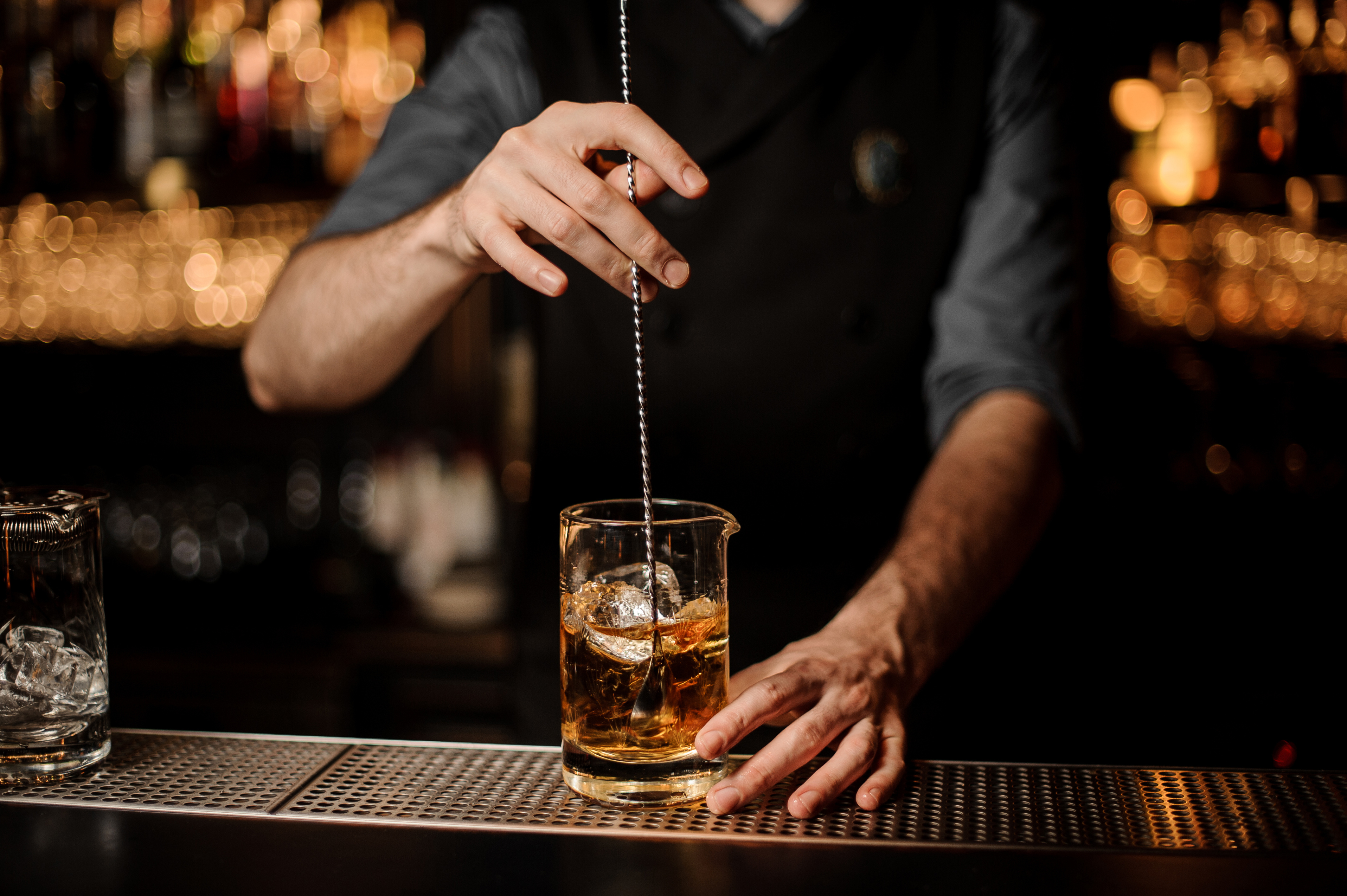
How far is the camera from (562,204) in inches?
34.3

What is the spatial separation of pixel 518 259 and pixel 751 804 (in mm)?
456

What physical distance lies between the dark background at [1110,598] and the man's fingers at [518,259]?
5.22ft

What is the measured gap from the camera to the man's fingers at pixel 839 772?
78cm

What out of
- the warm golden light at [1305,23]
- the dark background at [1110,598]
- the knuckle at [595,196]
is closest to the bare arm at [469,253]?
the knuckle at [595,196]

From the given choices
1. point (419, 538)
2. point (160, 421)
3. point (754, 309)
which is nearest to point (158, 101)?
point (160, 421)

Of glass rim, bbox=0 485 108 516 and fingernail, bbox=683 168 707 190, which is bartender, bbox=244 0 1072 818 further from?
fingernail, bbox=683 168 707 190

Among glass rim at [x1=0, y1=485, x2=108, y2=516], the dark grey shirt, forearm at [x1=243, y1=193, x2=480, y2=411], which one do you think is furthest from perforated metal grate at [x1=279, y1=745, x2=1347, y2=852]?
the dark grey shirt

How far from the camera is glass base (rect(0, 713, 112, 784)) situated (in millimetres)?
830

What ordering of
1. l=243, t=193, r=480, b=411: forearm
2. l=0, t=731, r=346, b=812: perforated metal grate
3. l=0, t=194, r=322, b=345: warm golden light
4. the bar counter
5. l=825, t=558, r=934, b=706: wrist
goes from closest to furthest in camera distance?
1. the bar counter
2. l=0, t=731, r=346, b=812: perforated metal grate
3. l=825, t=558, r=934, b=706: wrist
4. l=243, t=193, r=480, b=411: forearm
5. l=0, t=194, r=322, b=345: warm golden light

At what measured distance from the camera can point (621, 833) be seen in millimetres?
743

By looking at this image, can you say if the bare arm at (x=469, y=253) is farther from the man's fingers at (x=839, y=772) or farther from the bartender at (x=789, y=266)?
the man's fingers at (x=839, y=772)

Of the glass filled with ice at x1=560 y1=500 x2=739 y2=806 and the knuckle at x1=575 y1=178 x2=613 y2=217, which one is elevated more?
the knuckle at x1=575 y1=178 x2=613 y2=217

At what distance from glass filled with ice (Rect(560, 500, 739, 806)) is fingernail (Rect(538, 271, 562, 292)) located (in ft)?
0.61

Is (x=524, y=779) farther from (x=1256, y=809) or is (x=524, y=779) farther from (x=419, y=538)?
(x=419, y=538)
